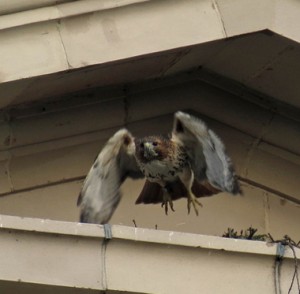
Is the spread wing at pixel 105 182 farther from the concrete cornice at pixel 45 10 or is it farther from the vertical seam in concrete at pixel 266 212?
the vertical seam in concrete at pixel 266 212

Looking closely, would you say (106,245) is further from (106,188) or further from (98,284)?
(106,188)

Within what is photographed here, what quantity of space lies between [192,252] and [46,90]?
1.44 meters

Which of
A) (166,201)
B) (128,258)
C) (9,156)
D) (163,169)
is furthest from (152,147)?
(128,258)

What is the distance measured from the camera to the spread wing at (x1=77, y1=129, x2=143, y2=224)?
15.8 m

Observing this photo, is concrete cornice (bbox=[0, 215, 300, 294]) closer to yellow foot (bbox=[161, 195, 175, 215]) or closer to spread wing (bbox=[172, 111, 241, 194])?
spread wing (bbox=[172, 111, 241, 194])

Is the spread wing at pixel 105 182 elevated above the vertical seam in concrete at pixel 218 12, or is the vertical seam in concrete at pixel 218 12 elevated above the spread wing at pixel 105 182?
the vertical seam in concrete at pixel 218 12

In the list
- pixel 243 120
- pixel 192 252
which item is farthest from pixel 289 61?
pixel 192 252

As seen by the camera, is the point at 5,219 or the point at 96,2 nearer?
the point at 5,219

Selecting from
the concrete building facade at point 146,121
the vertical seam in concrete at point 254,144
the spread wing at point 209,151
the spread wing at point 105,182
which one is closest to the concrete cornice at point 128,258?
the concrete building facade at point 146,121

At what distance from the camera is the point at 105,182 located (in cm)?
1592

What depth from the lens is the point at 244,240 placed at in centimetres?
1496

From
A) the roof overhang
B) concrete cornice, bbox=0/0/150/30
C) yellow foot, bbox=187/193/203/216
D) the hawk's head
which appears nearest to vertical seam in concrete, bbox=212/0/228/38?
the roof overhang

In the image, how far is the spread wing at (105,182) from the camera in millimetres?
15805

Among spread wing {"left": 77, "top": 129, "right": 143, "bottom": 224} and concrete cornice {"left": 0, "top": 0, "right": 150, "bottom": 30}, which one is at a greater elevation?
concrete cornice {"left": 0, "top": 0, "right": 150, "bottom": 30}
